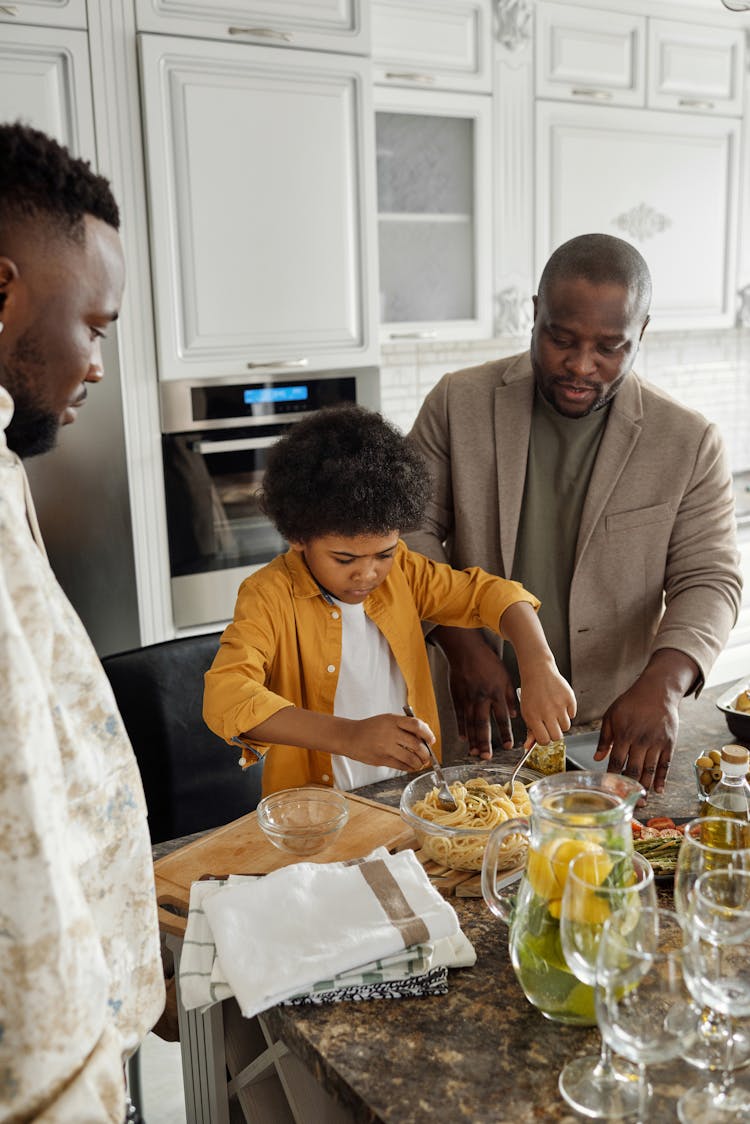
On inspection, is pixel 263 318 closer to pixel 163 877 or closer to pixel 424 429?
pixel 424 429

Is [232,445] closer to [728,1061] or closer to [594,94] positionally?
[594,94]

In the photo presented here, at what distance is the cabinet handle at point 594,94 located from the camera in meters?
3.52

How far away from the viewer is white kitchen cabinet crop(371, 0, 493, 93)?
311 centimetres

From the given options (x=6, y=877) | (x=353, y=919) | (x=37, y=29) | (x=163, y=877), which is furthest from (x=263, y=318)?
(x=6, y=877)

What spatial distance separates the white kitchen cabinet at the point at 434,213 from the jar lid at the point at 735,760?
2277 mm

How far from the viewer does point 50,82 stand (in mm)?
2498

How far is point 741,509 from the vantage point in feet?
14.3

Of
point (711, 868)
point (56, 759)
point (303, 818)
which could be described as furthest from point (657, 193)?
point (56, 759)

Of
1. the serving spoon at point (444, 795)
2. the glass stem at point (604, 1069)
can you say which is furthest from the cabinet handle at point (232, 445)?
the glass stem at point (604, 1069)

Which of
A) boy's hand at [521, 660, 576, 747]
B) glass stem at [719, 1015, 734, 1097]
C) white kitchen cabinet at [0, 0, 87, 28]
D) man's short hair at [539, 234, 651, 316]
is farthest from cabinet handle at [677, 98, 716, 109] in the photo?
glass stem at [719, 1015, 734, 1097]

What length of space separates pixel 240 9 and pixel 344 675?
189 centimetres

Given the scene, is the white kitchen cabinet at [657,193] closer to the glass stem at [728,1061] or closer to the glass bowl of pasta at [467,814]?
the glass bowl of pasta at [467,814]

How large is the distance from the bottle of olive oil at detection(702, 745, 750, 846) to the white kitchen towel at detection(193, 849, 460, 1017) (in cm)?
39

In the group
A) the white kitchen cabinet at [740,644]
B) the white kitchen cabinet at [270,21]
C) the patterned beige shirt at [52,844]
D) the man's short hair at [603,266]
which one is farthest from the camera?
the white kitchen cabinet at [740,644]
